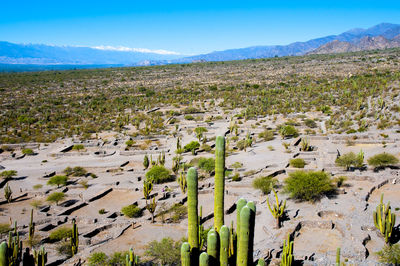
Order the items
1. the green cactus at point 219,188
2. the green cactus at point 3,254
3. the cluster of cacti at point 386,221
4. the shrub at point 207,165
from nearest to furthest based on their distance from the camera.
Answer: the green cactus at point 3,254 < the green cactus at point 219,188 < the cluster of cacti at point 386,221 < the shrub at point 207,165

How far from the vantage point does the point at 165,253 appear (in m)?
12.6

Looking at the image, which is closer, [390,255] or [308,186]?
[390,255]

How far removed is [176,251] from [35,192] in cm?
1299

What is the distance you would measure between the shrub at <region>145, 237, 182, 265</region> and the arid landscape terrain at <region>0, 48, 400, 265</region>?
16cm

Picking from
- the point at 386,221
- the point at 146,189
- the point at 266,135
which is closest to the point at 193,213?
the point at 386,221

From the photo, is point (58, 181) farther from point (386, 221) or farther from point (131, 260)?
point (386, 221)

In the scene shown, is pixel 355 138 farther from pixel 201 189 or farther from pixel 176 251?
pixel 176 251

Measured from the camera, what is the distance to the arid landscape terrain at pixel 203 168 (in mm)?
14922

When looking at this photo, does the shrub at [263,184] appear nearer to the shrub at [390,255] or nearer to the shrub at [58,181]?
the shrub at [390,255]

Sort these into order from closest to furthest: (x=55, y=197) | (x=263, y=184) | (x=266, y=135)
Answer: (x=263, y=184) → (x=55, y=197) → (x=266, y=135)

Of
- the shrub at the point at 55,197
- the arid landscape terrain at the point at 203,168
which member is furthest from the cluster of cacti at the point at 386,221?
the shrub at the point at 55,197

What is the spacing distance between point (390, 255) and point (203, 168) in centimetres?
1374

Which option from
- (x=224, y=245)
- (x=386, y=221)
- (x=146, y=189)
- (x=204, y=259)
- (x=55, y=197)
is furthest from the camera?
(x=55, y=197)

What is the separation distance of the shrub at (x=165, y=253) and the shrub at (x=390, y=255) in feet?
24.8
